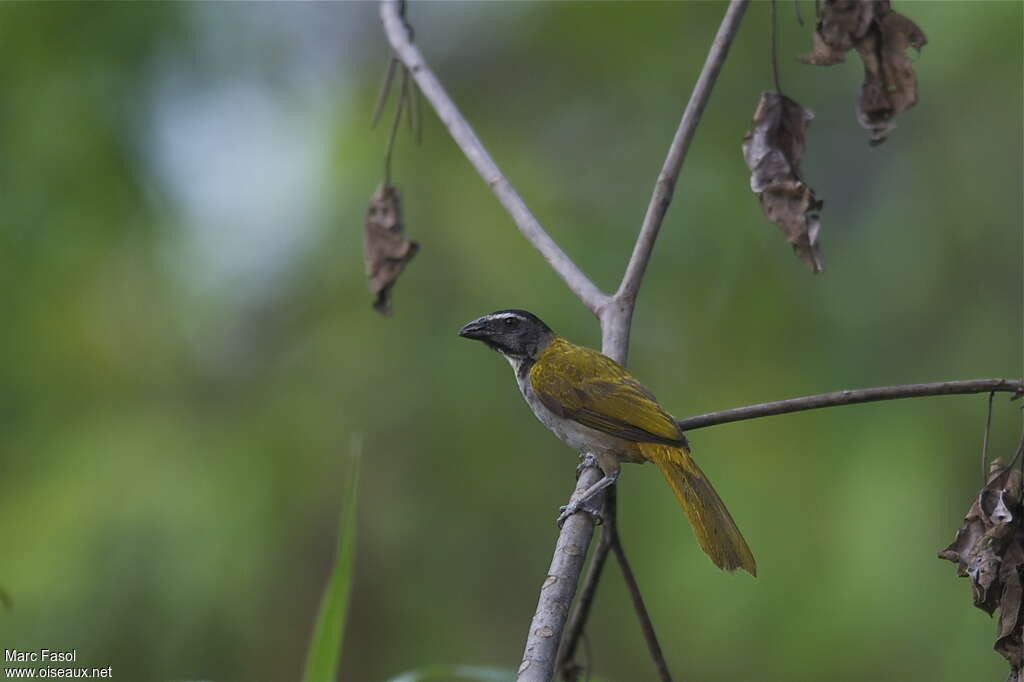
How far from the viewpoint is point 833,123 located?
5938mm

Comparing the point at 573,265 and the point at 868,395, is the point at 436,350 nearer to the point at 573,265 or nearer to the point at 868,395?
the point at 573,265

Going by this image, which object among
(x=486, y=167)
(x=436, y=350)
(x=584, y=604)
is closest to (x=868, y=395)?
(x=584, y=604)

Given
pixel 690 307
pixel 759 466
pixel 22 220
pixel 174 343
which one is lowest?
pixel 759 466

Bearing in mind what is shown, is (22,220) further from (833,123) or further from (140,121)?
(833,123)

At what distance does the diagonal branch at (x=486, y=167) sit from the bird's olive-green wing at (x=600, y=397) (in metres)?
0.29

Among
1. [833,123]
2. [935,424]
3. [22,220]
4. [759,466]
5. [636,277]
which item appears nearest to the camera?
[636,277]

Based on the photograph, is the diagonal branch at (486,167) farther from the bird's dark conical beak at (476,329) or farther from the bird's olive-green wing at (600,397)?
the bird's dark conical beak at (476,329)

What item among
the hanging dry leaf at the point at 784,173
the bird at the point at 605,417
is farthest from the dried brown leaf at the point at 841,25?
the bird at the point at 605,417

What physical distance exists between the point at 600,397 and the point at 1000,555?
156 centimetres

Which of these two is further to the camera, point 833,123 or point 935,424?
point 833,123

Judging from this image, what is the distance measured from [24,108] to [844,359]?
398 centimetres

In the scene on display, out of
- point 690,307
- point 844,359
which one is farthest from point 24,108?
point 844,359

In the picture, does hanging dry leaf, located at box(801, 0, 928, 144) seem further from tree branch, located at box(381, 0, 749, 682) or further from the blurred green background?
the blurred green background

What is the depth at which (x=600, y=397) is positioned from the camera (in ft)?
12.4
